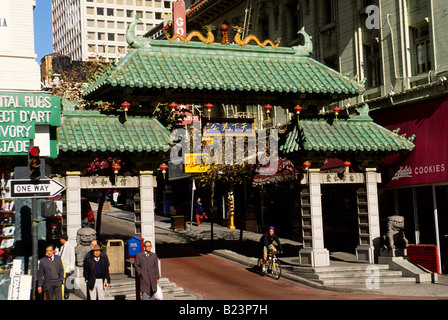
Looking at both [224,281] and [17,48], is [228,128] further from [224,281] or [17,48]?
[17,48]

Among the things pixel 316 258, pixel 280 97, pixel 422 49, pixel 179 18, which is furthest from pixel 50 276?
pixel 422 49

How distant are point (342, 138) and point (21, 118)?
11993mm

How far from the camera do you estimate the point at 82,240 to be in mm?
21078

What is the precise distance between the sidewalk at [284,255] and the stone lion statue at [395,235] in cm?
174

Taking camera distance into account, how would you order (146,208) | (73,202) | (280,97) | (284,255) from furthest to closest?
(284,255)
(280,97)
(146,208)
(73,202)

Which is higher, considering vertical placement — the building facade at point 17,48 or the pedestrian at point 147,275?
the building facade at point 17,48

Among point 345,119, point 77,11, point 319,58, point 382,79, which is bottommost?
point 345,119

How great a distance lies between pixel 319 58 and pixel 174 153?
15.3 metres

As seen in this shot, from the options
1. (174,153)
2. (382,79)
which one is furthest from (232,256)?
(174,153)

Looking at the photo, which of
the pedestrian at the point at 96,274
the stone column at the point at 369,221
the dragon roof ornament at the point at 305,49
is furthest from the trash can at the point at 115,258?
the dragon roof ornament at the point at 305,49

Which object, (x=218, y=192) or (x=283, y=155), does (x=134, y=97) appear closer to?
(x=283, y=155)

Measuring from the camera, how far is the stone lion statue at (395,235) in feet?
81.8

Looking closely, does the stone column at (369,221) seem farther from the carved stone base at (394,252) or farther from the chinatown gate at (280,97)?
the carved stone base at (394,252)
